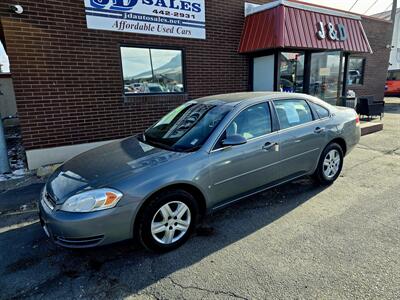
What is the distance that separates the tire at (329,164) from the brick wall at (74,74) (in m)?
4.16

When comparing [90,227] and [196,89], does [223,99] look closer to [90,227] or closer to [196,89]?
[90,227]

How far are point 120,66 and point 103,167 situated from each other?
406cm

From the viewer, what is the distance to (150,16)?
20.9ft

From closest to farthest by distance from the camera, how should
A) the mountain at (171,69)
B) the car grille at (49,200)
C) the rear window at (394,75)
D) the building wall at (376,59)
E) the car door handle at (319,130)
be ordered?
the car grille at (49,200)
the car door handle at (319,130)
the mountain at (171,69)
the building wall at (376,59)
the rear window at (394,75)

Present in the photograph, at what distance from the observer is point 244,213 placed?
364cm

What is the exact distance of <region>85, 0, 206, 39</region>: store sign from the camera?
19.1 ft

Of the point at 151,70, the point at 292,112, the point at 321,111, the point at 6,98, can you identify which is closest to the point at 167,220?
the point at 292,112

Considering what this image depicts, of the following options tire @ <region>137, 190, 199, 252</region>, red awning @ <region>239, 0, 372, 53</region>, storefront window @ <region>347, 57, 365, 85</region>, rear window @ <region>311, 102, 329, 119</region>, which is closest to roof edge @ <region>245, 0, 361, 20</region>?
red awning @ <region>239, 0, 372, 53</region>

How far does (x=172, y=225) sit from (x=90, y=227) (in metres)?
0.83

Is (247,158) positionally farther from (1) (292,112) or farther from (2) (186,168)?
(1) (292,112)

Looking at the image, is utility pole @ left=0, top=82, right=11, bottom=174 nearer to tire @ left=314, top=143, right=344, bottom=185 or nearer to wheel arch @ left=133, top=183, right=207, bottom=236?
wheel arch @ left=133, top=183, right=207, bottom=236

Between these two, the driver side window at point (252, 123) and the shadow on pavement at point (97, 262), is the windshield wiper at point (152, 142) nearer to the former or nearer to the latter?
the driver side window at point (252, 123)

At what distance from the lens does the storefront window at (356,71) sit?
12.1m

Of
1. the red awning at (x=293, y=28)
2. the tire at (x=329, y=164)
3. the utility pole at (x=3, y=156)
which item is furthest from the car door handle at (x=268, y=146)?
the utility pole at (x=3, y=156)
